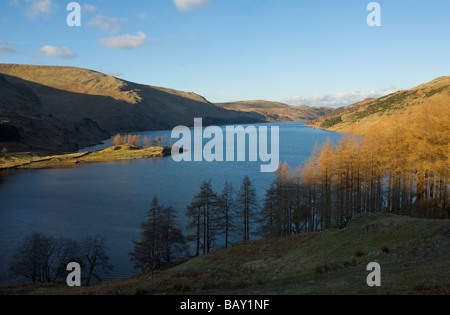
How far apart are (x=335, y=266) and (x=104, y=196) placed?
219 feet

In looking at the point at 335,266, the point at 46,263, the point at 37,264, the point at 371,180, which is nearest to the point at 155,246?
the point at 46,263

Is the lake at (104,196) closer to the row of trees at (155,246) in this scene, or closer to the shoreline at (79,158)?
the row of trees at (155,246)

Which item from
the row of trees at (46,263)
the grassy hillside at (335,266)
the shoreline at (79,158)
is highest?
the shoreline at (79,158)

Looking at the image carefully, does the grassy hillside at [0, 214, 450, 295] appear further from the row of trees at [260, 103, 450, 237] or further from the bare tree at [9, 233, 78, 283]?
the row of trees at [260, 103, 450, 237]

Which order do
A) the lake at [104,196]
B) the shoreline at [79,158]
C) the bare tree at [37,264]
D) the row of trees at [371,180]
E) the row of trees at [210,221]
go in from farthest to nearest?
the shoreline at [79,158]
the lake at [104,196]
the row of trees at [210,221]
the row of trees at [371,180]
the bare tree at [37,264]

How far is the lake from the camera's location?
48062mm

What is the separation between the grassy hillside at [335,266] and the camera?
46.8 ft

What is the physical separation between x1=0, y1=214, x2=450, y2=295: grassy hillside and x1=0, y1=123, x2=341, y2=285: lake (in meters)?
17.7

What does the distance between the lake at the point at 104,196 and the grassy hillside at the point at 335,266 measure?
17.7 metres

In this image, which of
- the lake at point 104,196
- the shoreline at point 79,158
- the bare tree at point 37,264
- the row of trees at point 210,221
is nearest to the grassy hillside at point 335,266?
the bare tree at point 37,264

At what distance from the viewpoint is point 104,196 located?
75562 millimetres

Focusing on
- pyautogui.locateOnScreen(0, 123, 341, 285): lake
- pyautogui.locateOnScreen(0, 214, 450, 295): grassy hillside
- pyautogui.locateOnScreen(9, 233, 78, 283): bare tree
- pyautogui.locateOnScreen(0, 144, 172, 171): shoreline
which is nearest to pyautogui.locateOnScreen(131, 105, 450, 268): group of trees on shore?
pyautogui.locateOnScreen(0, 123, 341, 285): lake
